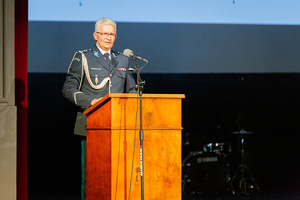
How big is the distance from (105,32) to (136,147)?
1.07 m

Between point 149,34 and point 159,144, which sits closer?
point 159,144

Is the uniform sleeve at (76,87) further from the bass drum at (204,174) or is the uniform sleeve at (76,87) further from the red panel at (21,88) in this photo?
the bass drum at (204,174)

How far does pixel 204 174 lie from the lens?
190 inches

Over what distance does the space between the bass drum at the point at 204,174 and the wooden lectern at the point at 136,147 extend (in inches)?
111

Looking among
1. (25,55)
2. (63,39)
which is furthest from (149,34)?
(25,55)

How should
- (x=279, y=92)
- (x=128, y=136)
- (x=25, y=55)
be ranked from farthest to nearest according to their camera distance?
(x=279, y=92) < (x=25, y=55) < (x=128, y=136)

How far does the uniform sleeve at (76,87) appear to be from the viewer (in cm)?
243

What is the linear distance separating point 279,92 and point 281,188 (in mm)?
1389

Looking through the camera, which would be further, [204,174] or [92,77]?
[204,174]

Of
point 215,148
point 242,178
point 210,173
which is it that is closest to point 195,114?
point 215,148

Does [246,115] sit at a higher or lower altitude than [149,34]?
lower

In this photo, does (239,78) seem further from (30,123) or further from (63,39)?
(30,123)

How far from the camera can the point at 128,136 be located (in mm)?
1948

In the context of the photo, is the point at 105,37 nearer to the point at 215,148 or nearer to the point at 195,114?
the point at 215,148
